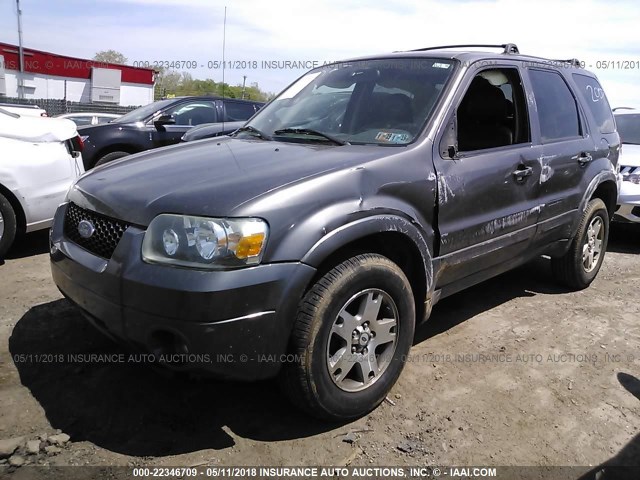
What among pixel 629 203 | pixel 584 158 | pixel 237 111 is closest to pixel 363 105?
pixel 584 158

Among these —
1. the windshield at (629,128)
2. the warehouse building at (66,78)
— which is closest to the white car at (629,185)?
the windshield at (629,128)

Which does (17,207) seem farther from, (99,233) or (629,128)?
(629,128)

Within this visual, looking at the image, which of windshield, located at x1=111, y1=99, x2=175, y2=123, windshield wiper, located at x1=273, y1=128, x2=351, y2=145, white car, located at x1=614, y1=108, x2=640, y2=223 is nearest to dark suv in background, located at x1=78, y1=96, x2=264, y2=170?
windshield, located at x1=111, y1=99, x2=175, y2=123

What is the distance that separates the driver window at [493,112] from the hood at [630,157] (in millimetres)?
3750

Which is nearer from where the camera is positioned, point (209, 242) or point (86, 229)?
point (209, 242)

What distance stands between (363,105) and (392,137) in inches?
17.9

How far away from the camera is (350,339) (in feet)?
8.74

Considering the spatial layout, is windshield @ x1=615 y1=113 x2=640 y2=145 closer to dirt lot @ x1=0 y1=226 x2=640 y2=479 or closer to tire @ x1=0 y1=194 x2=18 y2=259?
dirt lot @ x1=0 y1=226 x2=640 y2=479

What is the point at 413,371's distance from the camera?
10.8 feet

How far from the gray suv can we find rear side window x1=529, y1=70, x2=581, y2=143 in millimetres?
24

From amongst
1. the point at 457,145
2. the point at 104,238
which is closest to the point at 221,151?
the point at 104,238

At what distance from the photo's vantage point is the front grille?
257 cm

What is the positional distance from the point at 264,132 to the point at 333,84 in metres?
0.61

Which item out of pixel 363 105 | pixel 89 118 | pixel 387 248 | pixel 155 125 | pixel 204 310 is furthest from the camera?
pixel 89 118
